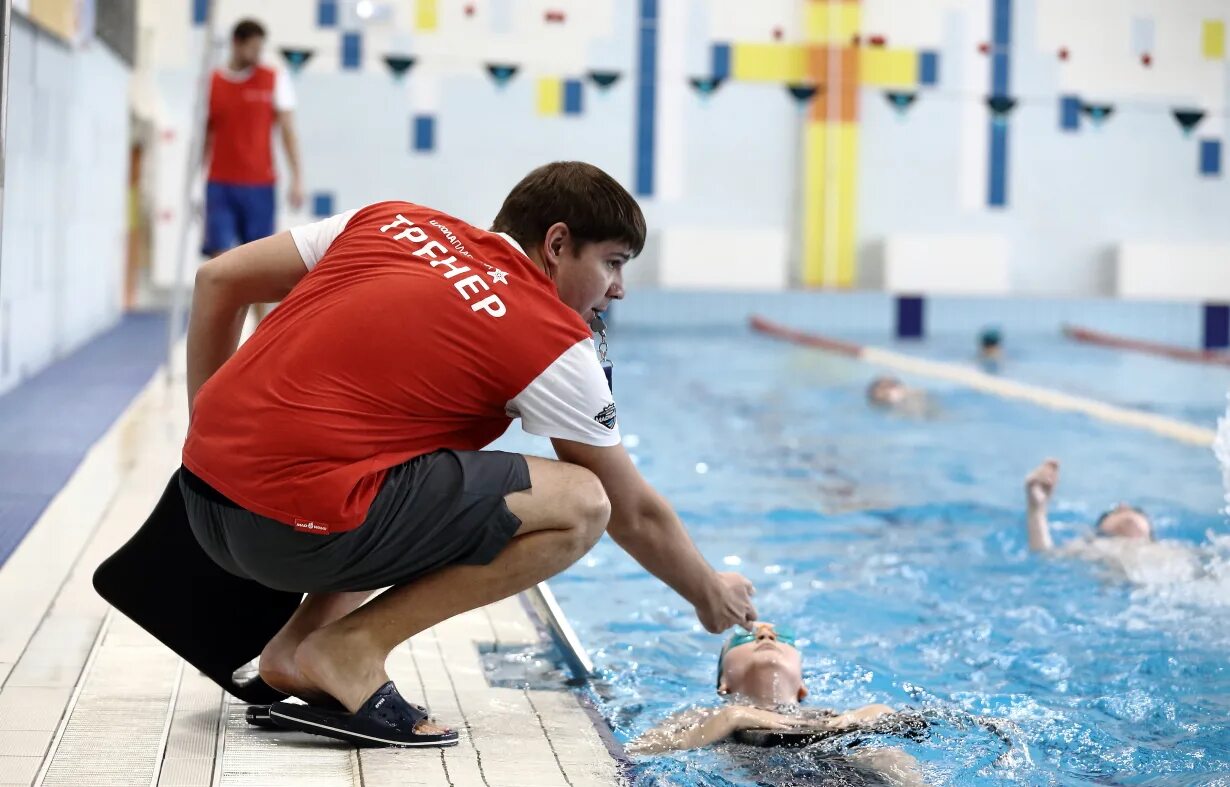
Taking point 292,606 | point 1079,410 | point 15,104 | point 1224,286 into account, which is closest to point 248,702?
point 292,606

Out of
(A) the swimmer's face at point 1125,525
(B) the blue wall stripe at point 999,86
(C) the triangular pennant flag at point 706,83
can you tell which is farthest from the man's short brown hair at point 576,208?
(B) the blue wall stripe at point 999,86

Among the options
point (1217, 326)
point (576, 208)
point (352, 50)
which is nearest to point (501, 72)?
point (352, 50)

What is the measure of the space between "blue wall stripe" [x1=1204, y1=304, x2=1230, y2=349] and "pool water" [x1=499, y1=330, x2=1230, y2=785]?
5.08 m


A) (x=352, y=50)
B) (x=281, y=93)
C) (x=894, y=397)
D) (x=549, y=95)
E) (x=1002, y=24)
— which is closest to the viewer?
(x=281, y=93)

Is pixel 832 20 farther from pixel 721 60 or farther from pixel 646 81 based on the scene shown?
pixel 646 81

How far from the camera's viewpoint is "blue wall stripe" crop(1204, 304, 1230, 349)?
12.0 m

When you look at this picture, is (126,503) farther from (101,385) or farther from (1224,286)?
(1224,286)

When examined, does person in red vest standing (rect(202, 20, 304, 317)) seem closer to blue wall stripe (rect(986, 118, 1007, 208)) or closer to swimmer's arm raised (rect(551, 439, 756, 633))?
swimmer's arm raised (rect(551, 439, 756, 633))

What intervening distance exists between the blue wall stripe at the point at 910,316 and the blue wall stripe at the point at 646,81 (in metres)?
2.61

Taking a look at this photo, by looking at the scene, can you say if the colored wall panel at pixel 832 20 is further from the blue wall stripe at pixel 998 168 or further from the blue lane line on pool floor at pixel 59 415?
the blue lane line on pool floor at pixel 59 415

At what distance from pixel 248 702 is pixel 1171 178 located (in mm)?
13065

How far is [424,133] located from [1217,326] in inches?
275

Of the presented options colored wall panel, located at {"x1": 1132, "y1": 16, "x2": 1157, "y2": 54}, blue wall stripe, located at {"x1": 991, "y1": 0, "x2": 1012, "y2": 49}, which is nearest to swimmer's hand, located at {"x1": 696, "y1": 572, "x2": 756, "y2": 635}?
blue wall stripe, located at {"x1": 991, "y1": 0, "x2": 1012, "y2": 49}

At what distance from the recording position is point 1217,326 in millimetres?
12078
